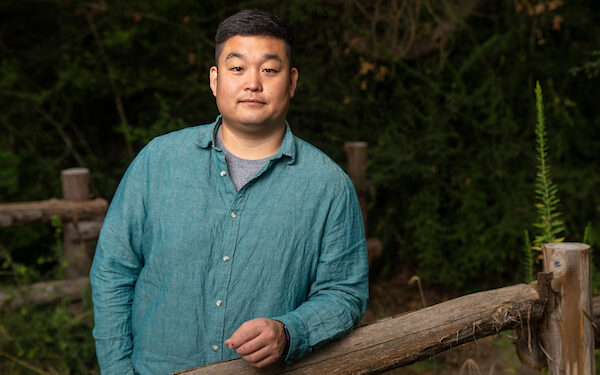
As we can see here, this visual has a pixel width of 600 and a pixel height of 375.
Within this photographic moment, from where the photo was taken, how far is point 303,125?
6156 mm

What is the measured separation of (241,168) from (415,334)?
756mm

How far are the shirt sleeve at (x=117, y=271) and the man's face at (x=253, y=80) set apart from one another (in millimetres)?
316

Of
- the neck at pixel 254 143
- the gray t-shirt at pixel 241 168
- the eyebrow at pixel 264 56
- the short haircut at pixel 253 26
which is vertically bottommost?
the gray t-shirt at pixel 241 168

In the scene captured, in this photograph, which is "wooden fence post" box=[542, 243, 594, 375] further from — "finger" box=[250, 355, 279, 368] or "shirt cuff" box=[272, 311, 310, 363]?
"finger" box=[250, 355, 279, 368]

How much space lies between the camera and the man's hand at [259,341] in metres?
Answer: 1.52

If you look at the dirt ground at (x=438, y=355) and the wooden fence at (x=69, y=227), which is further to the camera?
the dirt ground at (x=438, y=355)

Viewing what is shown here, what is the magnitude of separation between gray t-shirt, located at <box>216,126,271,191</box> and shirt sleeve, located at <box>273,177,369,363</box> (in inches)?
8.7

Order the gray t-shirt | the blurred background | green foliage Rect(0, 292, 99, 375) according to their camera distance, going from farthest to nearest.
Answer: the blurred background
green foliage Rect(0, 292, 99, 375)
the gray t-shirt

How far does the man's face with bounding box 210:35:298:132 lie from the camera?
167cm

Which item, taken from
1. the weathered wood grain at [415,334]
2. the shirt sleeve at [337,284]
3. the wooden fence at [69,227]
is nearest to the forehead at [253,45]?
the shirt sleeve at [337,284]

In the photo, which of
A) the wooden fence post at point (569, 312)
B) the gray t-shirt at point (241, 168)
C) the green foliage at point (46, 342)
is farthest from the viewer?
the green foliage at point (46, 342)

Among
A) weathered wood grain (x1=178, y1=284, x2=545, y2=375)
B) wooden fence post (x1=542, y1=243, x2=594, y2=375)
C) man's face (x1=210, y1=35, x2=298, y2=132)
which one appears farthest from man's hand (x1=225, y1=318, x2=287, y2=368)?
wooden fence post (x1=542, y1=243, x2=594, y2=375)

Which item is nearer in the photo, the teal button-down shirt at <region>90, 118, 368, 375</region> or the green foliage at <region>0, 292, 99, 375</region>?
the teal button-down shirt at <region>90, 118, 368, 375</region>

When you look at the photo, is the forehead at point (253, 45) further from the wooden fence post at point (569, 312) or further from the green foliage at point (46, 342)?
the green foliage at point (46, 342)
